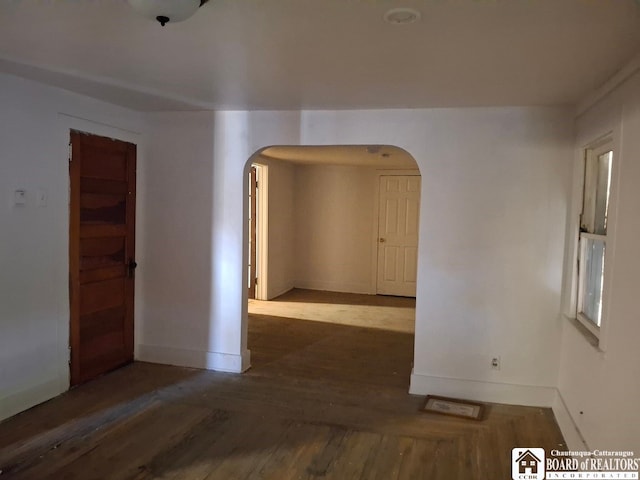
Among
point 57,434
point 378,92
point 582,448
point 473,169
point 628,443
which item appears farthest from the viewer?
point 473,169

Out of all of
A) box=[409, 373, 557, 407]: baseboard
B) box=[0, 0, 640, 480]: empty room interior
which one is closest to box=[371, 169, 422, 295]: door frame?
box=[0, 0, 640, 480]: empty room interior

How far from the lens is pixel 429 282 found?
3670mm

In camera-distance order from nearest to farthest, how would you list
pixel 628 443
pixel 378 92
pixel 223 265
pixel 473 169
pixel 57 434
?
pixel 628 443, pixel 57 434, pixel 378 92, pixel 473 169, pixel 223 265

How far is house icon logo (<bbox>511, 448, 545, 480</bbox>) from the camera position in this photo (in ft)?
8.61

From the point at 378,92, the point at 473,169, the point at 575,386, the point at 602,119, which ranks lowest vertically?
the point at 575,386

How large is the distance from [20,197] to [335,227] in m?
5.37

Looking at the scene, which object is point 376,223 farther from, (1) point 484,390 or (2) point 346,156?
(1) point 484,390

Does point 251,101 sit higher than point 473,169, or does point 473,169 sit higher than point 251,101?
point 251,101

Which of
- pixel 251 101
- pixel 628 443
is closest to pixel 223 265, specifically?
pixel 251 101

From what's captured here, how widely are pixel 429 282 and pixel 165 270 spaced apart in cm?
229

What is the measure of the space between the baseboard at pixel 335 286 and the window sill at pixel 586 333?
4681 mm

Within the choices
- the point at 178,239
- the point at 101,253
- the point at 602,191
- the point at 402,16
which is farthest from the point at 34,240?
the point at 602,191

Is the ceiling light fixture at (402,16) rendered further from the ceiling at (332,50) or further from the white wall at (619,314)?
the white wall at (619,314)

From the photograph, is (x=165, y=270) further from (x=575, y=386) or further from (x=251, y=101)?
(x=575, y=386)
